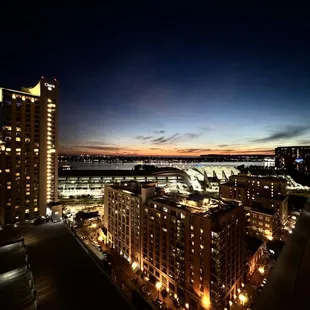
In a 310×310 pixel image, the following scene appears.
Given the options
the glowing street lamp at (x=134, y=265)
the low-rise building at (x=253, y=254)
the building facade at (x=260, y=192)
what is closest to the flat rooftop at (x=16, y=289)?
the glowing street lamp at (x=134, y=265)

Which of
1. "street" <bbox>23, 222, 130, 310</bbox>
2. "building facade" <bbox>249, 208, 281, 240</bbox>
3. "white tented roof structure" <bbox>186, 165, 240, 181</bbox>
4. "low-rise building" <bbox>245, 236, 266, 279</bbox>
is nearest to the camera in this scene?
"street" <bbox>23, 222, 130, 310</bbox>

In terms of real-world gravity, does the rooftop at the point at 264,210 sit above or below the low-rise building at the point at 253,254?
above

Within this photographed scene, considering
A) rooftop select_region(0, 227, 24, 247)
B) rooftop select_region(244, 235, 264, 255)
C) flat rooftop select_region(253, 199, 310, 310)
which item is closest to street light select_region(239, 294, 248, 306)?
rooftop select_region(244, 235, 264, 255)

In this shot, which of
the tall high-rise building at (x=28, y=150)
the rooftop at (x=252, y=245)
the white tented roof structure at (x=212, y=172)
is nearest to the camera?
the rooftop at (x=252, y=245)

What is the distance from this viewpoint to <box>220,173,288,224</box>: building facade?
3334 centimetres

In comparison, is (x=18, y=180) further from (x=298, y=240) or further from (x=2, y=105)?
(x=298, y=240)

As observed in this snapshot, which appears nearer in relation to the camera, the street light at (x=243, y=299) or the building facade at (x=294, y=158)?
the street light at (x=243, y=299)

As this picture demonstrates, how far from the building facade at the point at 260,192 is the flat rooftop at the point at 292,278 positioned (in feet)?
117

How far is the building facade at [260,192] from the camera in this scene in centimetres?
3334

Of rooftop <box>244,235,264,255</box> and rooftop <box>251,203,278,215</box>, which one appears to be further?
rooftop <box>251,203,278,215</box>

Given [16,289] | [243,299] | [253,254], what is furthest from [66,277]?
[253,254]

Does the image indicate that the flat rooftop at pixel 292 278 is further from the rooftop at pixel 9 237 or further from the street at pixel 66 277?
the rooftop at pixel 9 237

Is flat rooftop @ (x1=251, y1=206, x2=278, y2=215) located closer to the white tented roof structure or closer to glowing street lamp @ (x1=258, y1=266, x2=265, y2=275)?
glowing street lamp @ (x1=258, y1=266, x2=265, y2=275)

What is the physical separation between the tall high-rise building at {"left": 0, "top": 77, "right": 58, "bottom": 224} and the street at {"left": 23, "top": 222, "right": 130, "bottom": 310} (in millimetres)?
12923
